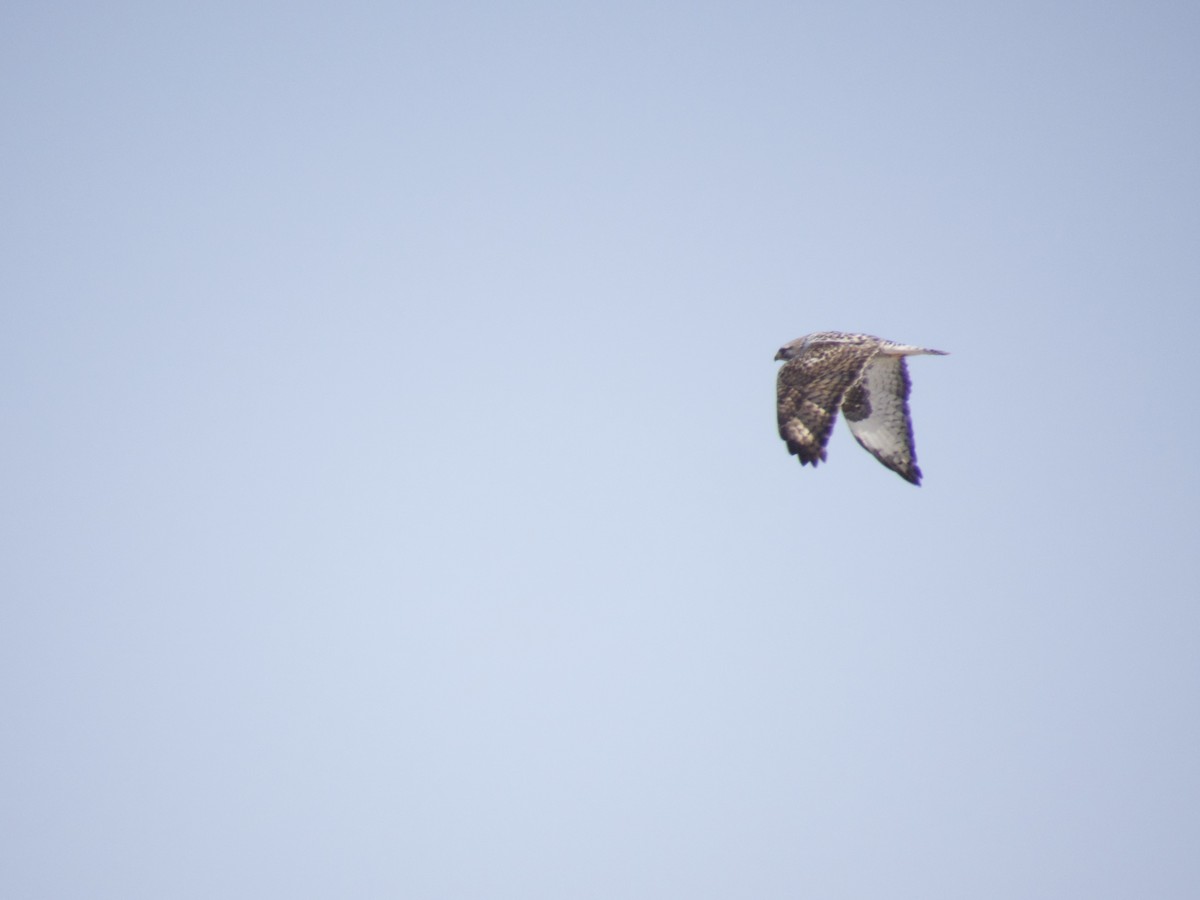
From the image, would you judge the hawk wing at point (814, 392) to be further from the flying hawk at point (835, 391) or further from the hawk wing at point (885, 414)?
the hawk wing at point (885, 414)

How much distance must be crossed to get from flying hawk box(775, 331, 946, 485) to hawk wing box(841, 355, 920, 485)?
2cm

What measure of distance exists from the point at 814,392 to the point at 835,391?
328 millimetres

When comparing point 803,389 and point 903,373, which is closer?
point 803,389

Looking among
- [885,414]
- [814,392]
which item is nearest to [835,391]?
[814,392]

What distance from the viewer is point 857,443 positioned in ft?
86.4

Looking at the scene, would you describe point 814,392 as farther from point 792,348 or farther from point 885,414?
point 885,414

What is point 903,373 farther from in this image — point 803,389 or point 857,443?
point 803,389

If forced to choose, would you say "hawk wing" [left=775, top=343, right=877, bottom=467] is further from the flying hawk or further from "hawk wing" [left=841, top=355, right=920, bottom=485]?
"hawk wing" [left=841, top=355, right=920, bottom=485]

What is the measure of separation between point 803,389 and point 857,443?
3.13 m

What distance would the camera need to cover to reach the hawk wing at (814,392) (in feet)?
76.4

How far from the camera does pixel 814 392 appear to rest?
77.2ft

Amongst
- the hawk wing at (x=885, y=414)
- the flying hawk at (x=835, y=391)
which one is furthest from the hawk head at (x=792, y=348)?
the hawk wing at (x=885, y=414)

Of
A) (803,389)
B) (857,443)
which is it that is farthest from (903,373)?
(803,389)

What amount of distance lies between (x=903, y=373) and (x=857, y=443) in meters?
1.47
